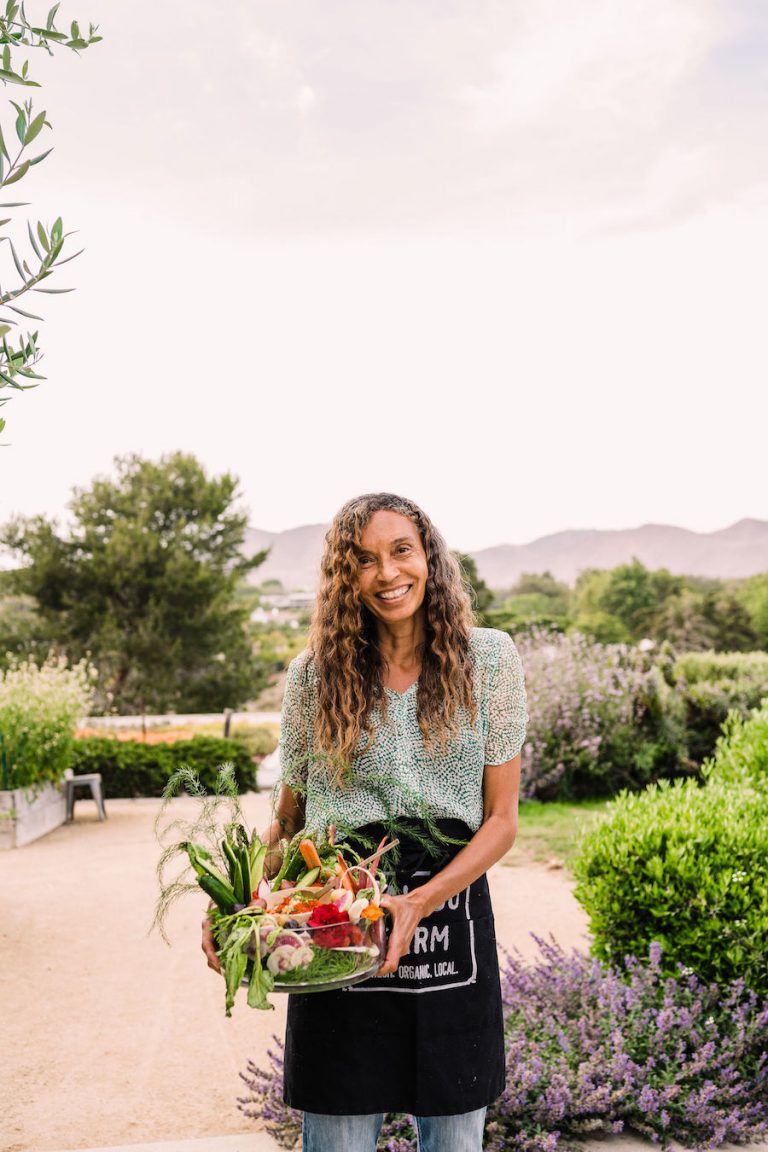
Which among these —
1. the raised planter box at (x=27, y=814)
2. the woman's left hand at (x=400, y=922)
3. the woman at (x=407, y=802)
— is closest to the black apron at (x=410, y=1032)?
the woman at (x=407, y=802)

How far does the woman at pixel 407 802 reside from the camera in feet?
6.23

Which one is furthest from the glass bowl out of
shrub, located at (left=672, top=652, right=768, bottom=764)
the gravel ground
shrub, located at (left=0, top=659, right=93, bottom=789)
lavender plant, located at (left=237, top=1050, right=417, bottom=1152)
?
shrub, located at (left=672, top=652, right=768, bottom=764)

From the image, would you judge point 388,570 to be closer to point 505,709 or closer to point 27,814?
point 505,709

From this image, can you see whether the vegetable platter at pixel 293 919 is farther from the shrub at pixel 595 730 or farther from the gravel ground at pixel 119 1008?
the shrub at pixel 595 730

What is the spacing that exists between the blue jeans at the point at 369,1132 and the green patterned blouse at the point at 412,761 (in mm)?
531

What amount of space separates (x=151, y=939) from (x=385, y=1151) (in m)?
3.65

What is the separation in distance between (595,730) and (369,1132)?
916cm

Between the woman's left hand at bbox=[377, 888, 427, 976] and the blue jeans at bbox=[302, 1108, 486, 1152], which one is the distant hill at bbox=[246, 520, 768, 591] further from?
the woman's left hand at bbox=[377, 888, 427, 976]

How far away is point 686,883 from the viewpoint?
370cm

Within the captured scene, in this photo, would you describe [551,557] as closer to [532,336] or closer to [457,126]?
[532,336]

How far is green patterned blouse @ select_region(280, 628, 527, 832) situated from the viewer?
6.38 feet

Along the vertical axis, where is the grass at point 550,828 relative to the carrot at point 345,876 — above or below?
below

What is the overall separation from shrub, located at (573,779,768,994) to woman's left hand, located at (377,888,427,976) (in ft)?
7.03

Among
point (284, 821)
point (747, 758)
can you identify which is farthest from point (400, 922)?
point (747, 758)
